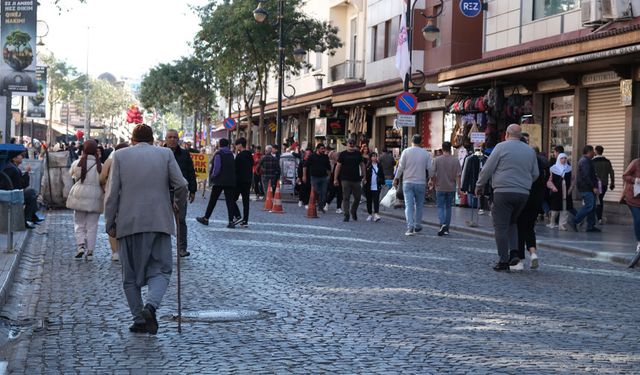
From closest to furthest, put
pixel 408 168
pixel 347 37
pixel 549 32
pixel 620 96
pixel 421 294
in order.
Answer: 1. pixel 421 294
2. pixel 408 168
3. pixel 620 96
4. pixel 549 32
5. pixel 347 37

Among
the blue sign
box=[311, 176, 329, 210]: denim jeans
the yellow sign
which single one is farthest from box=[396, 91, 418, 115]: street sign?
the yellow sign

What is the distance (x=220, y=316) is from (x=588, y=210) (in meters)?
13.1

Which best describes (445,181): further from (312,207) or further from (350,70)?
(350,70)

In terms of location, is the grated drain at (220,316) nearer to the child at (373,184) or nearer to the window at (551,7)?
the child at (373,184)

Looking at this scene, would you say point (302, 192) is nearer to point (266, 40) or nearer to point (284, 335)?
point (266, 40)

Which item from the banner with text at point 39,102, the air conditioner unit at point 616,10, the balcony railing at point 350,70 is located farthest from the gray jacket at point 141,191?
the balcony railing at point 350,70

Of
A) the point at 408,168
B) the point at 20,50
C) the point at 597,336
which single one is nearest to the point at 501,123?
the point at 408,168

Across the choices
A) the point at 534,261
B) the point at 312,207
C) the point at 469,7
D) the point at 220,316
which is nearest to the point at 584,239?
the point at 534,261

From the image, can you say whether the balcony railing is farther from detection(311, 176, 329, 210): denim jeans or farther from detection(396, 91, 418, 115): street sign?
detection(311, 176, 329, 210): denim jeans

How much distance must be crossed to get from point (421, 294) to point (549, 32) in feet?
54.7

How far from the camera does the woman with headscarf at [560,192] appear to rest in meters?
21.0

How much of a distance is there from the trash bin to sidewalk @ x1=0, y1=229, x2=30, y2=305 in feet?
0.85

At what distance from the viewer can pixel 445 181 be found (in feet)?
61.3

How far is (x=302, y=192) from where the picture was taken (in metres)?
28.2
